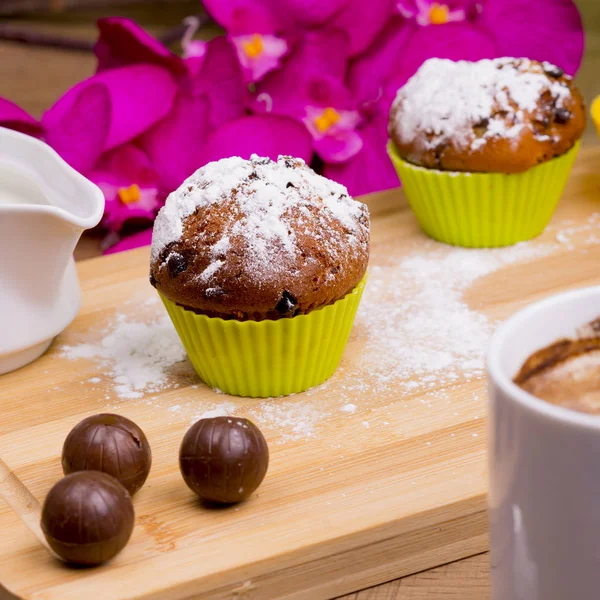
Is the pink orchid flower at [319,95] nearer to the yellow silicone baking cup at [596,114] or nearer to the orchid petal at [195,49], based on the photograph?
the orchid petal at [195,49]

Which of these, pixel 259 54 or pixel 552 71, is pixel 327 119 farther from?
pixel 552 71

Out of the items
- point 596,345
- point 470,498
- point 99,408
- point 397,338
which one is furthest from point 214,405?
point 596,345

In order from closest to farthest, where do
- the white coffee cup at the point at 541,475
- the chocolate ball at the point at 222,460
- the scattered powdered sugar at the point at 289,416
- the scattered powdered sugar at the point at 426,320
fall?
the white coffee cup at the point at 541,475
the chocolate ball at the point at 222,460
the scattered powdered sugar at the point at 289,416
the scattered powdered sugar at the point at 426,320

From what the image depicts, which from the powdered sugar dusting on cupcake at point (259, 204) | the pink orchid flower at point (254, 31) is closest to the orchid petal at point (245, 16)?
the pink orchid flower at point (254, 31)

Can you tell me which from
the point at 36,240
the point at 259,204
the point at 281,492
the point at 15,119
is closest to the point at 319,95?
the point at 15,119

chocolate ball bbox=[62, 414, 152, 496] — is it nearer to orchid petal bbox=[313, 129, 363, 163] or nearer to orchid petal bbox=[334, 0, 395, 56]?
orchid petal bbox=[313, 129, 363, 163]

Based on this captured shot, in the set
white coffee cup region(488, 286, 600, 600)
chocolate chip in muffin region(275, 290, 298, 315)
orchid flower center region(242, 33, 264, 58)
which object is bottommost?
orchid flower center region(242, 33, 264, 58)

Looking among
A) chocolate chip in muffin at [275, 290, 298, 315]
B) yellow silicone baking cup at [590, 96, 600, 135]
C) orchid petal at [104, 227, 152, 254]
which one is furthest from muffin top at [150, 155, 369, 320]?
yellow silicone baking cup at [590, 96, 600, 135]
